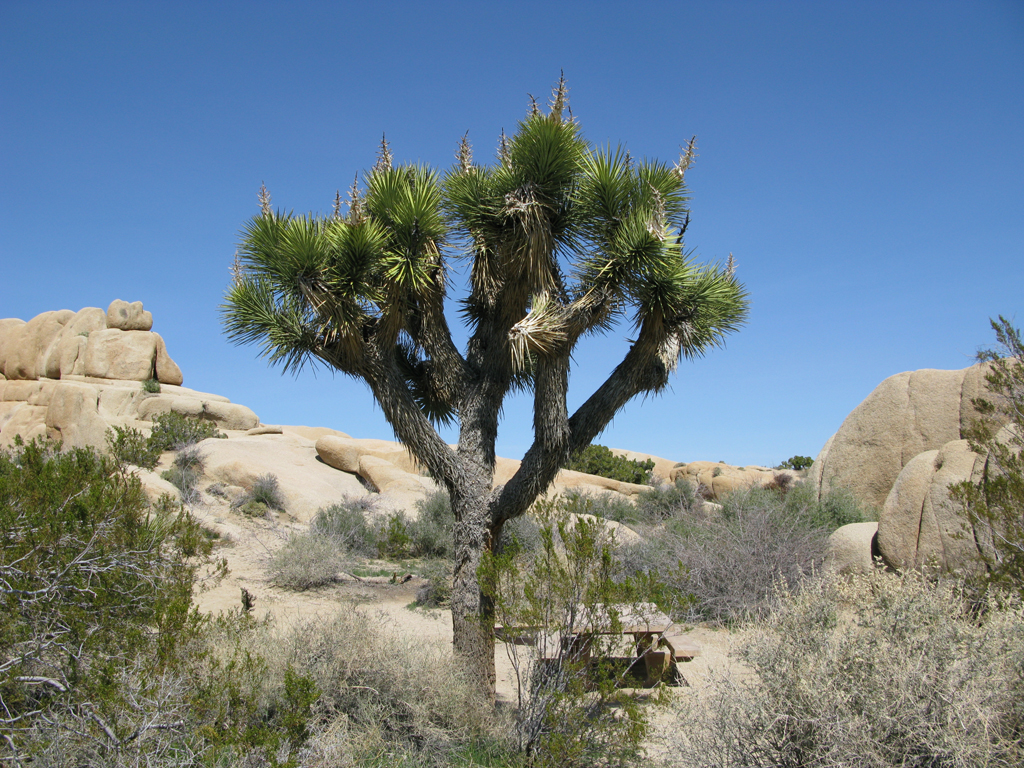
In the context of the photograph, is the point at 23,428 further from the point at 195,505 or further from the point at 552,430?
the point at 552,430

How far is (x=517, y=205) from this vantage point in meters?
6.07

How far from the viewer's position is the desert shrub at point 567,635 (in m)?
4.43

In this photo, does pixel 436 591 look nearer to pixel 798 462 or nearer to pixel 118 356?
pixel 118 356

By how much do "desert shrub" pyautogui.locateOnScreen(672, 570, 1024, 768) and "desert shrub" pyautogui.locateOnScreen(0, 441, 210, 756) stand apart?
3.55 metres

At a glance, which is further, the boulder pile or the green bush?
the green bush

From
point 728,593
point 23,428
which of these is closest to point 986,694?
point 728,593

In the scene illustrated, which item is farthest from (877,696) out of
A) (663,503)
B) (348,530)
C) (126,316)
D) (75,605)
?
(126,316)

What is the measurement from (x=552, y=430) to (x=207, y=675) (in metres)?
3.40

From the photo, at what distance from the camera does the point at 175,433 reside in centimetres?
2206

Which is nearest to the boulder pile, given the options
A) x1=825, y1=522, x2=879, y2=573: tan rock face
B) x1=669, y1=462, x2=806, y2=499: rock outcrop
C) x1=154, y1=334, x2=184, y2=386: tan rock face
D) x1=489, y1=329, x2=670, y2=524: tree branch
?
x1=825, y1=522, x2=879, y2=573: tan rock face

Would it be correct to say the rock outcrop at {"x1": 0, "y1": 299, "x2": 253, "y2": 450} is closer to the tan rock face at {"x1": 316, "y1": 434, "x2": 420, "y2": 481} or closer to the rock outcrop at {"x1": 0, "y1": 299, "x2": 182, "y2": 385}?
the rock outcrop at {"x1": 0, "y1": 299, "x2": 182, "y2": 385}

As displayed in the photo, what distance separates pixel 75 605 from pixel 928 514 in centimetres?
1037

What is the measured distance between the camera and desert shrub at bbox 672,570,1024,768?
11.8 ft

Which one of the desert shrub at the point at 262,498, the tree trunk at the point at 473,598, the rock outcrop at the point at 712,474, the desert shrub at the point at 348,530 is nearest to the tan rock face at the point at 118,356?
the desert shrub at the point at 262,498
